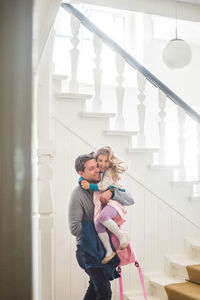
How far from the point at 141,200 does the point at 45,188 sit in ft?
3.88

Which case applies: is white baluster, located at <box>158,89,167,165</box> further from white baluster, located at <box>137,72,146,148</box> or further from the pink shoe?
the pink shoe

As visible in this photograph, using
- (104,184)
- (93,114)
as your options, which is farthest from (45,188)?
(93,114)

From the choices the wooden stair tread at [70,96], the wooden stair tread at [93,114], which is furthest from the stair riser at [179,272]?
the wooden stair tread at [70,96]

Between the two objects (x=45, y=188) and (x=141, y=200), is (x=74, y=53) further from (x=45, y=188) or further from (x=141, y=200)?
(x=141, y=200)

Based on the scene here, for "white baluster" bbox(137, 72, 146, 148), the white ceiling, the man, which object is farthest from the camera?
the white ceiling

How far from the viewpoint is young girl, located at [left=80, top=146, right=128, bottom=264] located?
A: 3.00m

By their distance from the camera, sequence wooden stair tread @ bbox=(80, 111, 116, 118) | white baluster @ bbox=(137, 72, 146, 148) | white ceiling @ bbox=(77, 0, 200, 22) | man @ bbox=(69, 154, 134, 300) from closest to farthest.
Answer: man @ bbox=(69, 154, 134, 300), wooden stair tread @ bbox=(80, 111, 116, 118), white baluster @ bbox=(137, 72, 146, 148), white ceiling @ bbox=(77, 0, 200, 22)

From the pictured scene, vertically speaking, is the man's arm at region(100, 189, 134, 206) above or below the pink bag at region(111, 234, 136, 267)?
above

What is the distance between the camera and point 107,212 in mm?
3014

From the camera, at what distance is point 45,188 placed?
9.37 feet

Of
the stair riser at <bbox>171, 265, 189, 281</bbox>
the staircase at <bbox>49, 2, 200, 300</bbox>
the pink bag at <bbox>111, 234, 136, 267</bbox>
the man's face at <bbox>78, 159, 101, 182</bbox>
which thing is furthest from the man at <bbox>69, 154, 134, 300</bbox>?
the stair riser at <bbox>171, 265, 189, 281</bbox>

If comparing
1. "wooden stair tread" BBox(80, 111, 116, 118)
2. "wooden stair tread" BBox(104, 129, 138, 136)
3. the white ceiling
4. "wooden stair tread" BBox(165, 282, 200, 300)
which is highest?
the white ceiling

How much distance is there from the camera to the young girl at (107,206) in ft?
9.84

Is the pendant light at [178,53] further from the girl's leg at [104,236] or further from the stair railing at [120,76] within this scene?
the girl's leg at [104,236]
